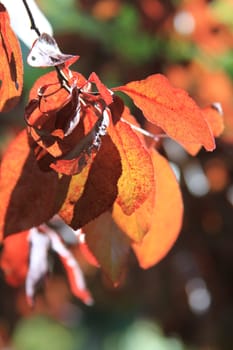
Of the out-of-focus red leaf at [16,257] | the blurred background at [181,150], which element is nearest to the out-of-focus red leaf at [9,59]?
the out-of-focus red leaf at [16,257]

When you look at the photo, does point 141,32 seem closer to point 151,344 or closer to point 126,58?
point 126,58

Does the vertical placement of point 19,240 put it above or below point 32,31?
below

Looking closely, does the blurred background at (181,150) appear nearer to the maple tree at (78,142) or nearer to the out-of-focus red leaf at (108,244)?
the out-of-focus red leaf at (108,244)

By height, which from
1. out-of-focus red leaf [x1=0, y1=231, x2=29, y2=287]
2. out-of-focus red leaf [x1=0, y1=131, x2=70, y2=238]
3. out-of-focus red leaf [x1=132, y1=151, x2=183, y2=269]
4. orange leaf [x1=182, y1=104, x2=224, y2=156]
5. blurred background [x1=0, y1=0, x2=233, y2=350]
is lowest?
blurred background [x1=0, y1=0, x2=233, y2=350]

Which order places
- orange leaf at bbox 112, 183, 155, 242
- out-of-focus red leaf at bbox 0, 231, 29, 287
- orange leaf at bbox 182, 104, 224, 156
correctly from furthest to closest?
out-of-focus red leaf at bbox 0, 231, 29, 287 → orange leaf at bbox 182, 104, 224, 156 → orange leaf at bbox 112, 183, 155, 242

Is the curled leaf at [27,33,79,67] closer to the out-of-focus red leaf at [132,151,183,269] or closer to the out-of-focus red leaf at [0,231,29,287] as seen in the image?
the out-of-focus red leaf at [132,151,183,269]

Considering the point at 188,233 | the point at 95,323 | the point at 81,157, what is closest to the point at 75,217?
the point at 81,157

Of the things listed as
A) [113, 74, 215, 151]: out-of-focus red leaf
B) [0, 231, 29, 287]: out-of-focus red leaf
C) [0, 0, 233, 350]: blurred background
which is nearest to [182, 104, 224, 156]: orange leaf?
[113, 74, 215, 151]: out-of-focus red leaf
